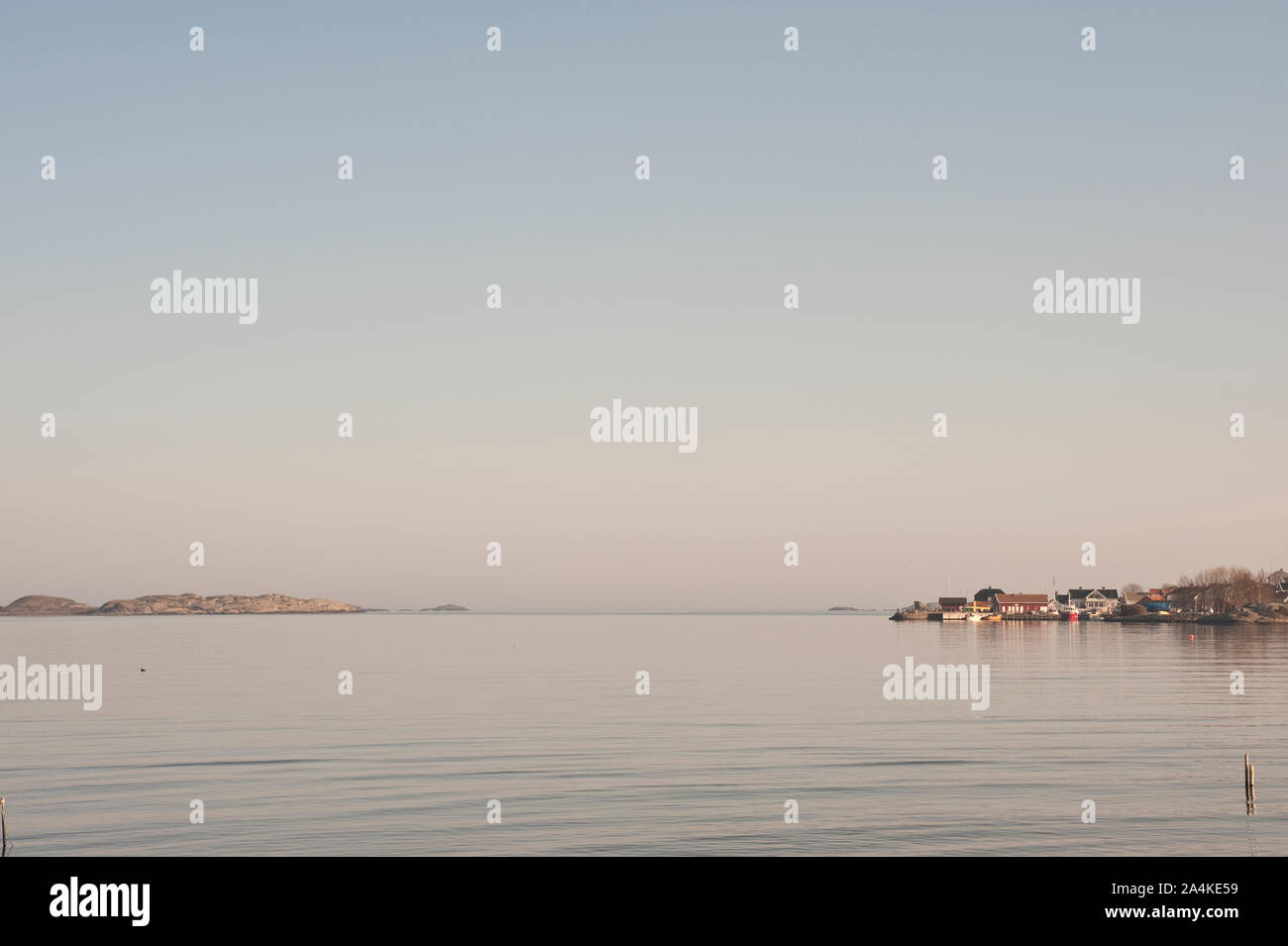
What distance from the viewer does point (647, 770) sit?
191 ft

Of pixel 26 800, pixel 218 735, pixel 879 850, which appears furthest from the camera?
pixel 218 735

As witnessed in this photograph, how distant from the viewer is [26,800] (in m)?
50.5

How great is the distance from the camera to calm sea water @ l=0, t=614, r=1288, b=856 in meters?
42.2

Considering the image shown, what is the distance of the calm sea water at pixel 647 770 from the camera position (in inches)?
1661
